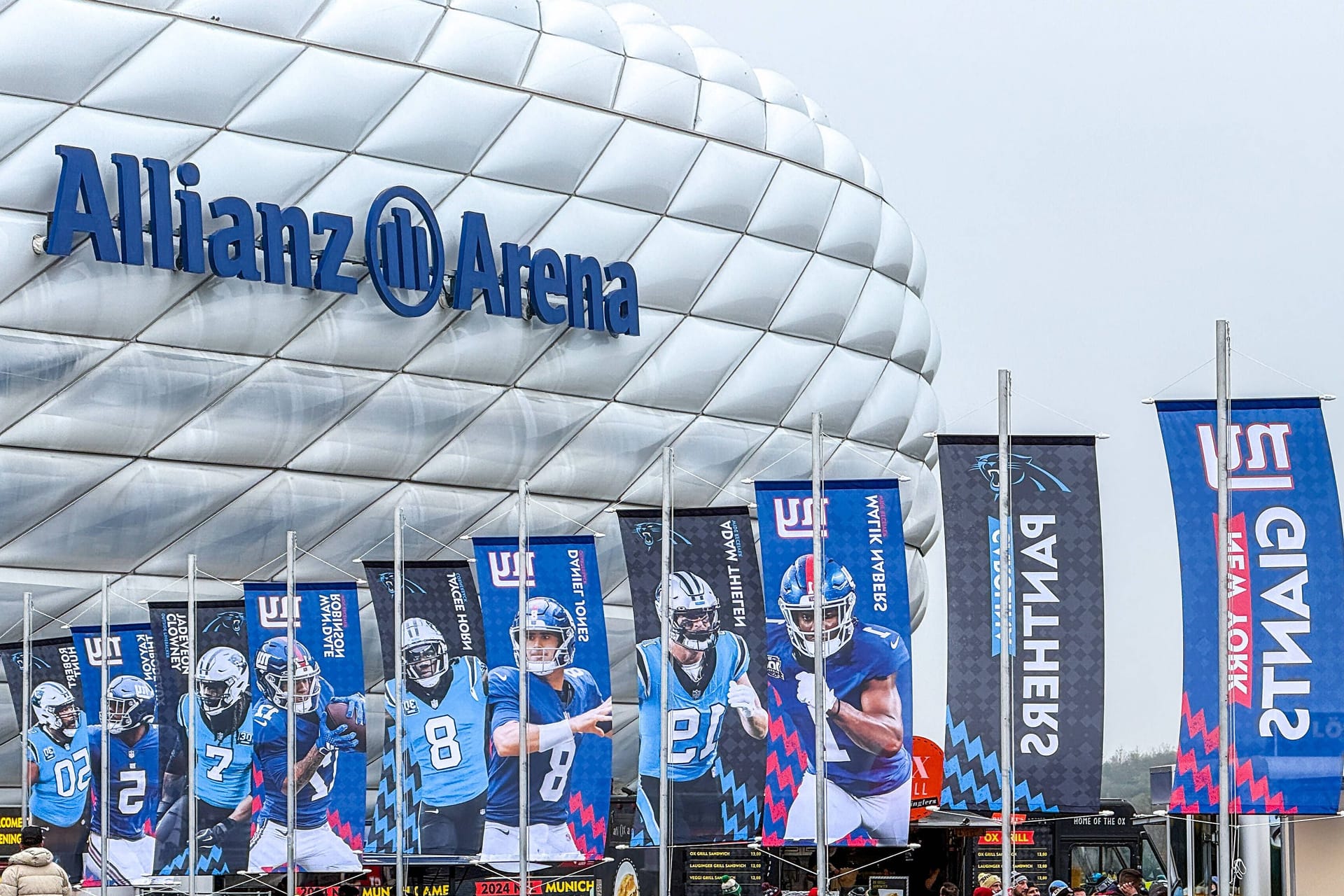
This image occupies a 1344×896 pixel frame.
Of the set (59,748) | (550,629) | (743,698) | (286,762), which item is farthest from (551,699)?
(59,748)

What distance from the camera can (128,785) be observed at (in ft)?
84.4

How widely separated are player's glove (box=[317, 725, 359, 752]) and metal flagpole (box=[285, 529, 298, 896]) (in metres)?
0.37

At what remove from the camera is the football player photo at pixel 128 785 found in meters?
25.5

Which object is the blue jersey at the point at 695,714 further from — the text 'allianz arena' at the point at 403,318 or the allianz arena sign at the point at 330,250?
the allianz arena sign at the point at 330,250

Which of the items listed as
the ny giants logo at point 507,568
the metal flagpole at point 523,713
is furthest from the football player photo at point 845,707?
the ny giants logo at point 507,568

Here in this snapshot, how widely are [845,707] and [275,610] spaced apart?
9.62 meters

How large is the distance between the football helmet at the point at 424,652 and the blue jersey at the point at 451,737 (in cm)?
13

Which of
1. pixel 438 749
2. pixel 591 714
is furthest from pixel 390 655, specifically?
pixel 591 714

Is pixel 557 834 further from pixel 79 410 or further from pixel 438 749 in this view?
pixel 79 410

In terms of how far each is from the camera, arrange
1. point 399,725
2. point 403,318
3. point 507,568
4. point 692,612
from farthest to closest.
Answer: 1. point 403,318
2. point 399,725
3. point 507,568
4. point 692,612

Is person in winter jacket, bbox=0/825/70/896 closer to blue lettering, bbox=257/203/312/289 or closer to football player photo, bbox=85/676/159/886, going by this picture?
football player photo, bbox=85/676/159/886

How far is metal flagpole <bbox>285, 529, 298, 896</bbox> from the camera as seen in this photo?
77.4ft

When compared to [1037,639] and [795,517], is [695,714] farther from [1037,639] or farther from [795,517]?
[1037,639]

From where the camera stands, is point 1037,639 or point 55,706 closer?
point 1037,639
